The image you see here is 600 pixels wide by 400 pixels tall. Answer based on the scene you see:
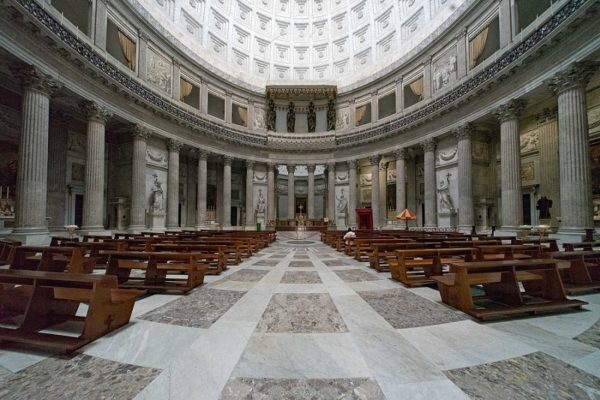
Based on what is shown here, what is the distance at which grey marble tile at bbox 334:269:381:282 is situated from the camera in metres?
5.13

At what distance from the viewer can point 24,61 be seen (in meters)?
9.08

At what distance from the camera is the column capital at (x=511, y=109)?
12109 millimetres

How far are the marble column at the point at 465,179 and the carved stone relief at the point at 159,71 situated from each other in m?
22.0

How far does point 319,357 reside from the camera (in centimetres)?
215

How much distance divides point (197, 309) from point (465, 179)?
57.1 ft

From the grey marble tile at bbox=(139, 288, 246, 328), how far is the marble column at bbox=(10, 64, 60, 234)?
1044 cm

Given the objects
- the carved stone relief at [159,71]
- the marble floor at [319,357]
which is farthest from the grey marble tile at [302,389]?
the carved stone relief at [159,71]

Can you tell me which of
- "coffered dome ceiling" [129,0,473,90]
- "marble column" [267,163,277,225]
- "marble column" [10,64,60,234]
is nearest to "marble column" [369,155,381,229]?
"coffered dome ceiling" [129,0,473,90]

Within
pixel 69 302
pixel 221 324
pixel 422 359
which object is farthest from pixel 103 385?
pixel 422 359

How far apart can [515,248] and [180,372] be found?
6.25m

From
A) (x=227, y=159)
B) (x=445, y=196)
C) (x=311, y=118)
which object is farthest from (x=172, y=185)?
(x=445, y=196)

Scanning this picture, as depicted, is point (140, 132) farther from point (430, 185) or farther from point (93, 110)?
point (430, 185)

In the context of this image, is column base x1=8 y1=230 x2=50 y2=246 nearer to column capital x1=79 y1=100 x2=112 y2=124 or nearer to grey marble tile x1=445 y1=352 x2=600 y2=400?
column capital x1=79 y1=100 x2=112 y2=124

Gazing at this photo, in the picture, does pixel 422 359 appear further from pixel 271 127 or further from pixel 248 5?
pixel 248 5
